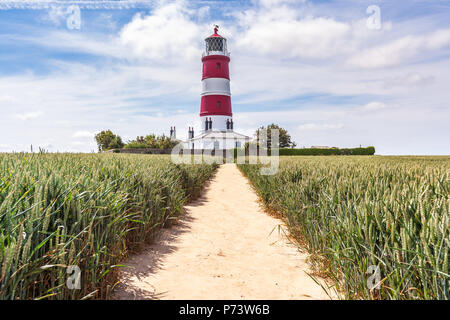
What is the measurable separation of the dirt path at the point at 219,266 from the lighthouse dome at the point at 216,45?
142 ft

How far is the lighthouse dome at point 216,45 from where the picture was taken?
150 ft

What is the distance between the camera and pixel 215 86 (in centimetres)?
4456

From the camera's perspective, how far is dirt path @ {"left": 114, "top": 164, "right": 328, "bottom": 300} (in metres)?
3.30

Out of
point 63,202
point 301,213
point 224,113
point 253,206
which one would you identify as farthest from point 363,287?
point 224,113

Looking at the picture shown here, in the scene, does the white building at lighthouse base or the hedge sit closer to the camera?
the hedge

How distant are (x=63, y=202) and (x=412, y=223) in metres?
2.95

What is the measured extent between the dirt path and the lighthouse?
125 ft

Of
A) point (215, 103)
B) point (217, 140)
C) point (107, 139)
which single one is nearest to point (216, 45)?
point (215, 103)

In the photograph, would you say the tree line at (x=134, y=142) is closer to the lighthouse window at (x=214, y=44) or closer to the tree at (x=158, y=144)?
the tree at (x=158, y=144)

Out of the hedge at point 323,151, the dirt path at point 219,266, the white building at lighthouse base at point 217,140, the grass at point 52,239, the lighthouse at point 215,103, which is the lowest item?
the dirt path at point 219,266

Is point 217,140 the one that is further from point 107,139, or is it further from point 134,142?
point 107,139

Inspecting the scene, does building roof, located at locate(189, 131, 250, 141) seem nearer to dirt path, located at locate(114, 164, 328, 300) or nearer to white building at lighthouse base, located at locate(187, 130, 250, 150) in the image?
white building at lighthouse base, located at locate(187, 130, 250, 150)

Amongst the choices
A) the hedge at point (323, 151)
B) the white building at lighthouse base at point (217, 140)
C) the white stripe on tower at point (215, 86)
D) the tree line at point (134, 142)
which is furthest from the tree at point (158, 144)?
the hedge at point (323, 151)

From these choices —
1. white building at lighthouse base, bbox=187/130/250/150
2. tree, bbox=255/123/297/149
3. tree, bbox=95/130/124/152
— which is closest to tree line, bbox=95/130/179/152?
tree, bbox=95/130/124/152
